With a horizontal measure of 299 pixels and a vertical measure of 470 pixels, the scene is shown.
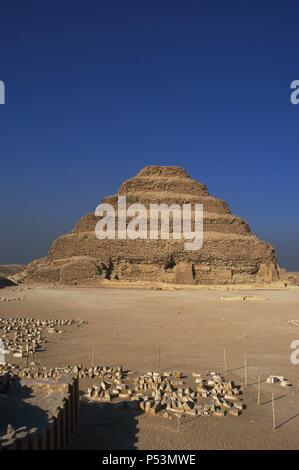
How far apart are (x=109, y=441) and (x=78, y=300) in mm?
21255

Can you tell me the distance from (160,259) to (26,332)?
3154cm

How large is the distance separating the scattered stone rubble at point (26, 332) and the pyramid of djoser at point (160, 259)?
25.4 metres

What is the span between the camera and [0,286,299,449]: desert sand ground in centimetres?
635

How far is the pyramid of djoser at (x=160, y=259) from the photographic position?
146 ft

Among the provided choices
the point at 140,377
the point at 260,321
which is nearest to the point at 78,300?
the point at 260,321

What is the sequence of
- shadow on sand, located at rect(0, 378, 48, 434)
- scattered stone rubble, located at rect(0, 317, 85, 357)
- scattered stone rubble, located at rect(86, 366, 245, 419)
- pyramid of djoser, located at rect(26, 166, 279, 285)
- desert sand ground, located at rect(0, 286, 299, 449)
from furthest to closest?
pyramid of djoser, located at rect(26, 166, 279, 285)
scattered stone rubble, located at rect(0, 317, 85, 357)
scattered stone rubble, located at rect(86, 366, 245, 419)
desert sand ground, located at rect(0, 286, 299, 449)
shadow on sand, located at rect(0, 378, 48, 434)

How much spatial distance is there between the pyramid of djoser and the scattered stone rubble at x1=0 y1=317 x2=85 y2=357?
25.4 meters

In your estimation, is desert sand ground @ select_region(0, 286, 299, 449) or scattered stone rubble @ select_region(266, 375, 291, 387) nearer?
desert sand ground @ select_region(0, 286, 299, 449)

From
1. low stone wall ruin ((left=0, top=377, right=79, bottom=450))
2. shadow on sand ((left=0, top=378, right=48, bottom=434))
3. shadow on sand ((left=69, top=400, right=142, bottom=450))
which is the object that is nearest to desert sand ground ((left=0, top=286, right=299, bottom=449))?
shadow on sand ((left=69, top=400, right=142, bottom=450))

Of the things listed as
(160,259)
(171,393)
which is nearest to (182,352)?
(171,393)

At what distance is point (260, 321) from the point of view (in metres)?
18.3

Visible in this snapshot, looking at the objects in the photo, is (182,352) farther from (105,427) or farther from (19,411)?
(19,411)

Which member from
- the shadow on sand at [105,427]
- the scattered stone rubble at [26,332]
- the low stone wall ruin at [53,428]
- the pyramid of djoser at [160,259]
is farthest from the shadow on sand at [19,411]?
the pyramid of djoser at [160,259]

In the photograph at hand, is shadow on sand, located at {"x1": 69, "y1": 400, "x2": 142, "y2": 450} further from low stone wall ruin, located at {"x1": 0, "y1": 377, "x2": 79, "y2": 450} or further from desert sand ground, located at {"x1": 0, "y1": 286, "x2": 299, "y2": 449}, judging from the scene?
low stone wall ruin, located at {"x1": 0, "y1": 377, "x2": 79, "y2": 450}
